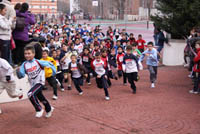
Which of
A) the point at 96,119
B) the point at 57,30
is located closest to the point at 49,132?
the point at 96,119

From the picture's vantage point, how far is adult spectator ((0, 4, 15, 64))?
28.4 feet

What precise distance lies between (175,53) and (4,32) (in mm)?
9706

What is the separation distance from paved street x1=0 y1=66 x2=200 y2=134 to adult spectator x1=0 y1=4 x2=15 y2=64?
1660 mm

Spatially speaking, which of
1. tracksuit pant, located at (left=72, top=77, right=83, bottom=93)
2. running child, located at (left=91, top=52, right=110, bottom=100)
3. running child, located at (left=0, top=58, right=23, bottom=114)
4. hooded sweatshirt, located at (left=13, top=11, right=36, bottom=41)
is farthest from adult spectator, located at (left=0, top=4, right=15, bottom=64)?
running child, located at (left=91, top=52, right=110, bottom=100)

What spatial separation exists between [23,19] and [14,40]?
82 cm

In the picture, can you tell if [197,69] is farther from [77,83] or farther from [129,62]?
[77,83]

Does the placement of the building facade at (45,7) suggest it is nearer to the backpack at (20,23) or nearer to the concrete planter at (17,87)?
the backpack at (20,23)

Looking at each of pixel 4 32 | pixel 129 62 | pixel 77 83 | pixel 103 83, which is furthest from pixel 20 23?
pixel 129 62

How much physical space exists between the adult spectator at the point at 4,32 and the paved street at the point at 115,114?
→ 166 cm

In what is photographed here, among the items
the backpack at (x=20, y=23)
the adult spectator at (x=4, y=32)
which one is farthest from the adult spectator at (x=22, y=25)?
the adult spectator at (x=4, y=32)

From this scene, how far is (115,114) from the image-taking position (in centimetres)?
775

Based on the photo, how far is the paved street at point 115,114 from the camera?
666cm

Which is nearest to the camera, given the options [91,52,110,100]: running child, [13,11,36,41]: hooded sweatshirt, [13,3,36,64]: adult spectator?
[91,52,110,100]: running child

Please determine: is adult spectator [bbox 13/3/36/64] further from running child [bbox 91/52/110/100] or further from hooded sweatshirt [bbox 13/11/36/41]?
running child [bbox 91/52/110/100]
